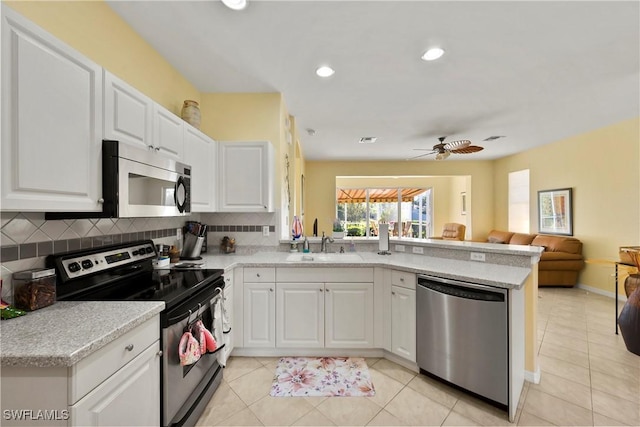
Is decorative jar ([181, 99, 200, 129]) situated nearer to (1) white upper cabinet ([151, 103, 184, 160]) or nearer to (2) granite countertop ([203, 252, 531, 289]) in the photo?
(1) white upper cabinet ([151, 103, 184, 160])

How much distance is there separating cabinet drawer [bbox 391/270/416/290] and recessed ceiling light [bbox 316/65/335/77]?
1.96m

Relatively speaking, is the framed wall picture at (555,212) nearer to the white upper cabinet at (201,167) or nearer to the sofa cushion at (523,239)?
the sofa cushion at (523,239)

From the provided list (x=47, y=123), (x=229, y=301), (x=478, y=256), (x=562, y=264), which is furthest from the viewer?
(x=562, y=264)

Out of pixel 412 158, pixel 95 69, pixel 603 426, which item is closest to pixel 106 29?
pixel 95 69

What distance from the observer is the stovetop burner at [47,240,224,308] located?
4.52ft

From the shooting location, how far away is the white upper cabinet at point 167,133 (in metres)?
1.79

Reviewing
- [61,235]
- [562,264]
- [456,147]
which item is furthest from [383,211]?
[61,235]

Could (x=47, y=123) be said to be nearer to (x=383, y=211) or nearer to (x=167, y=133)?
(x=167, y=133)

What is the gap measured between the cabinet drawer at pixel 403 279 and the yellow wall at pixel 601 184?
423 centimetres

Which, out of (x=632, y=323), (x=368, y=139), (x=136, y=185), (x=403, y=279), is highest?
(x=368, y=139)

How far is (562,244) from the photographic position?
466 centimetres

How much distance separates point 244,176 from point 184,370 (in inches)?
68.7

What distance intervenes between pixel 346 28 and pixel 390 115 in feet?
6.61

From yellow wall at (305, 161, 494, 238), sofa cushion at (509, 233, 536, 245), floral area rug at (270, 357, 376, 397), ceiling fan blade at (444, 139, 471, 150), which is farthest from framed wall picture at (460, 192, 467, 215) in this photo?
floral area rug at (270, 357, 376, 397)
